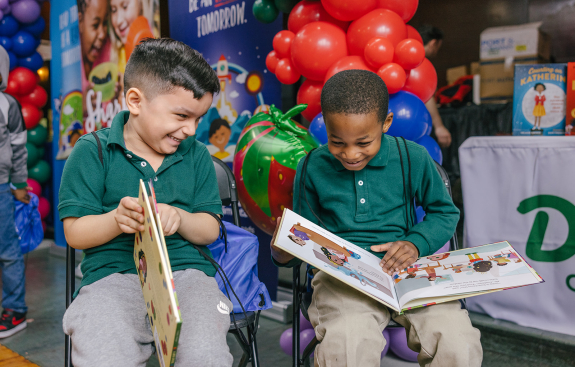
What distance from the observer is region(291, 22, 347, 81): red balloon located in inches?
74.0

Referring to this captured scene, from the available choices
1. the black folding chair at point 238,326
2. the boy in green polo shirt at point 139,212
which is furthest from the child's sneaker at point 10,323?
the boy in green polo shirt at point 139,212

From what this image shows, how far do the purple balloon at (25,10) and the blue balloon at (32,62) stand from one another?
381 mm

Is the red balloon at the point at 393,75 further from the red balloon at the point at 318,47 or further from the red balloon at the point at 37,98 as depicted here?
the red balloon at the point at 37,98

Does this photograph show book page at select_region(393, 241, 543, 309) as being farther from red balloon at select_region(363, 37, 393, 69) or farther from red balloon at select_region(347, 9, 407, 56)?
red balloon at select_region(347, 9, 407, 56)

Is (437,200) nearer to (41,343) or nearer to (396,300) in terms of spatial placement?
(396,300)

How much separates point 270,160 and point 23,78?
3.92 m

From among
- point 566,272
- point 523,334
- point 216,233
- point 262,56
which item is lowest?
point 523,334

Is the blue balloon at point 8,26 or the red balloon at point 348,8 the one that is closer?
the red balloon at point 348,8

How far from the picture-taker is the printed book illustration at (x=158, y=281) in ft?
2.32

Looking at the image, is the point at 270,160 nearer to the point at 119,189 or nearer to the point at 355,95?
the point at 355,95

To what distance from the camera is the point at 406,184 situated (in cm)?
141

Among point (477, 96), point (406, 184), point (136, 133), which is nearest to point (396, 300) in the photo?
point (406, 184)

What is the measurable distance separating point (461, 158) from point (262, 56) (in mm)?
1247

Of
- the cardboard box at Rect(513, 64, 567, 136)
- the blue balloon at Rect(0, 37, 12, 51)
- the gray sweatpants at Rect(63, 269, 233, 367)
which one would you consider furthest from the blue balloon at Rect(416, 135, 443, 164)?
the blue balloon at Rect(0, 37, 12, 51)
